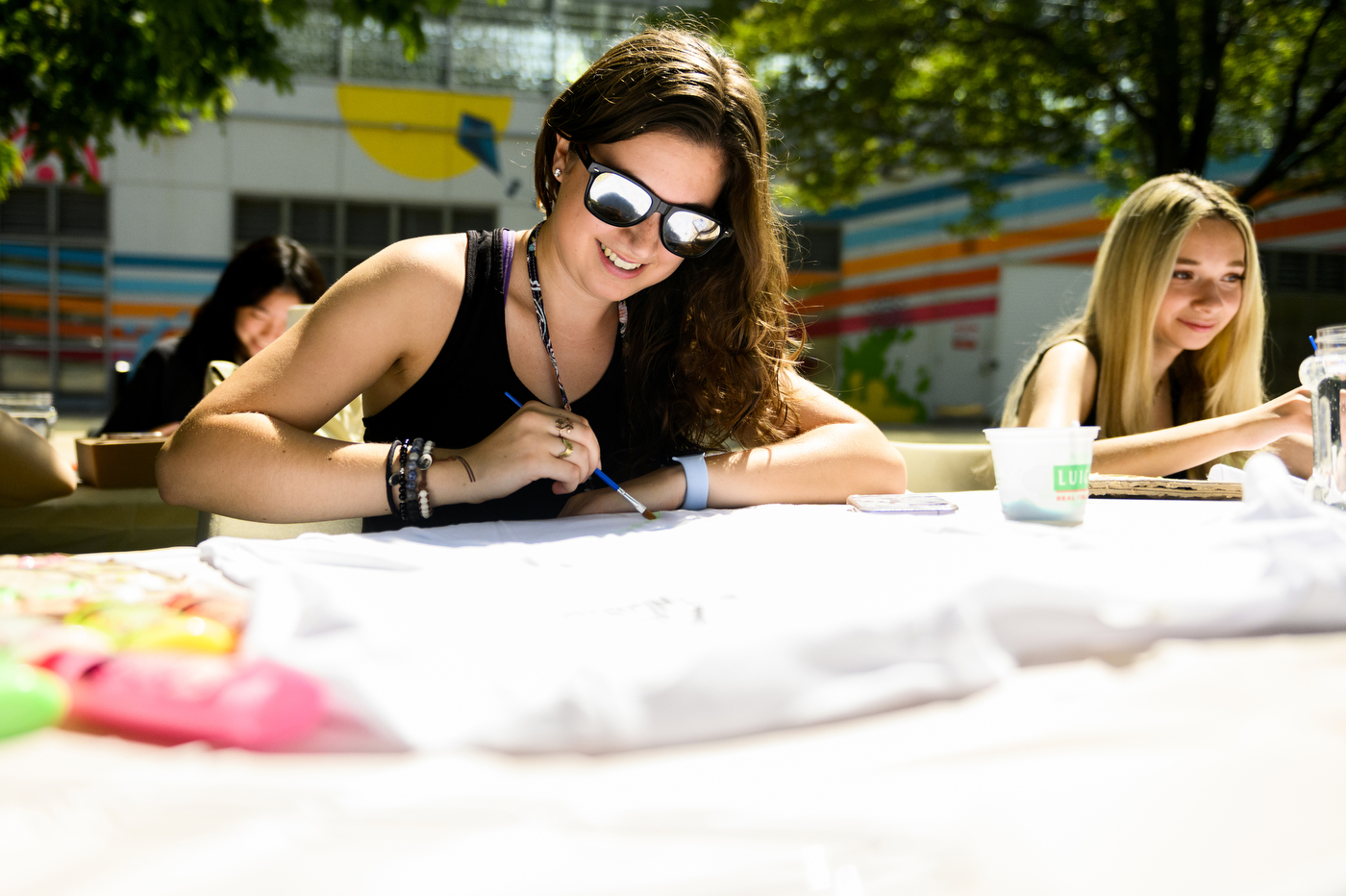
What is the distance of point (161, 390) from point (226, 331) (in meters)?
0.40

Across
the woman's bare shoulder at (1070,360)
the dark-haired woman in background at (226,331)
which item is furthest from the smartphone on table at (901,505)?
the dark-haired woman in background at (226,331)

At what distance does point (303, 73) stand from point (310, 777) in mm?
15399

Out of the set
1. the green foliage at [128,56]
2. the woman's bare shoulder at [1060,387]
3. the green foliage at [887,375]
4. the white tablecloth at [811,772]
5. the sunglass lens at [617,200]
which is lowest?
the white tablecloth at [811,772]

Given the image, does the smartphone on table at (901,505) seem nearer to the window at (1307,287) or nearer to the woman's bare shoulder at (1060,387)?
the woman's bare shoulder at (1060,387)

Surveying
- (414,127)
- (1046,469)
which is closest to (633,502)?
(1046,469)

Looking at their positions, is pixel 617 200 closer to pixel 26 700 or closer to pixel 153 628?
pixel 153 628

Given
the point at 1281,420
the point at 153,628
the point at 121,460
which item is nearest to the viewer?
the point at 153,628

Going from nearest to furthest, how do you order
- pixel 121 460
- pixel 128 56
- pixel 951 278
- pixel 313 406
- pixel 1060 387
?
1. pixel 313 406
2. pixel 1060 387
3. pixel 121 460
4. pixel 128 56
5. pixel 951 278

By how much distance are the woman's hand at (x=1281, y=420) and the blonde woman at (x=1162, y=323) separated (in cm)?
56

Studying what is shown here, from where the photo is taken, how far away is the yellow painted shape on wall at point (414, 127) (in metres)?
14.0

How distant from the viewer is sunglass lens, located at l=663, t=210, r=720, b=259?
5.35ft

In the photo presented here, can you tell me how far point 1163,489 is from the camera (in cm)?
178

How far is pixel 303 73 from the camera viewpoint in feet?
45.2

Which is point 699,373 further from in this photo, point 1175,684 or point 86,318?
point 86,318
